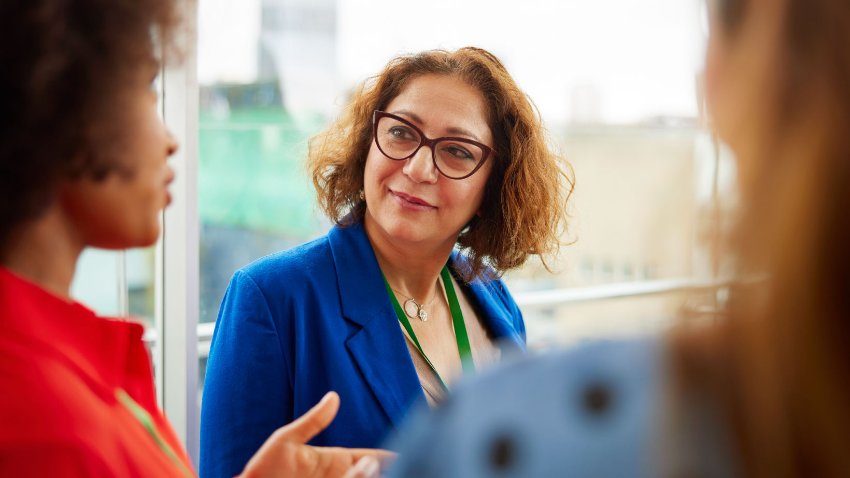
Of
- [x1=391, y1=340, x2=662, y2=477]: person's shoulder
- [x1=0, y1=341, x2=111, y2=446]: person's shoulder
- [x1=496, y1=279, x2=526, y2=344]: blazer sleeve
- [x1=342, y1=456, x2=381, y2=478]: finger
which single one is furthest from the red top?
[x1=496, y1=279, x2=526, y2=344]: blazer sleeve

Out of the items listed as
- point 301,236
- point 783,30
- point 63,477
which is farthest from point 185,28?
point 301,236

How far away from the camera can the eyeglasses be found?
2004mm

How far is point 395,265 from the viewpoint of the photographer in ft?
6.83

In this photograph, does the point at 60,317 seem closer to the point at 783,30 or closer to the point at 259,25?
the point at 783,30

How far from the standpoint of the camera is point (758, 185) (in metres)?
0.51

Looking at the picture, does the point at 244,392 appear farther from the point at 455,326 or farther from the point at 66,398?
the point at 66,398

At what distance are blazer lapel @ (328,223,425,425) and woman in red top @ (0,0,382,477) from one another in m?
0.88

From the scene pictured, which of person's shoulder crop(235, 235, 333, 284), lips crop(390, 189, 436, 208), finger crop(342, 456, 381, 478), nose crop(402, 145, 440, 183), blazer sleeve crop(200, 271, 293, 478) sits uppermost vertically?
nose crop(402, 145, 440, 183)

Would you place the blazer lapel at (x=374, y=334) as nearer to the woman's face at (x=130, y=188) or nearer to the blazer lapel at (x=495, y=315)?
the blazer lapel at (x=495, y=315)

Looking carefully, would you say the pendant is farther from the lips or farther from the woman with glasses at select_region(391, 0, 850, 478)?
the woman with glasses at select_region(391, 0, 850, 478)

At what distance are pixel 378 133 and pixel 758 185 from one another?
1.59 metres

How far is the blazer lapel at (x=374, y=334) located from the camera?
71.1 inches

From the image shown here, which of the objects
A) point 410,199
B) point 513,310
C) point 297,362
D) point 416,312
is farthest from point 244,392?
point 513,310

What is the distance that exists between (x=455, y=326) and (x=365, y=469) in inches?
41.7
